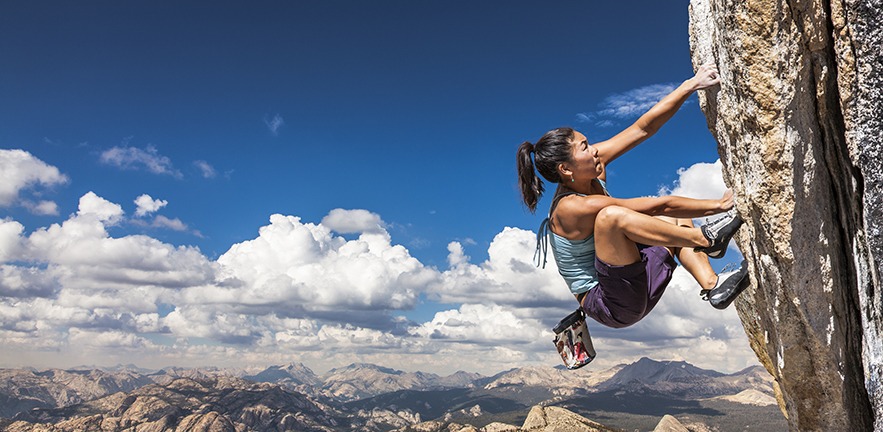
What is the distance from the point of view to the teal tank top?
7070 millimetres

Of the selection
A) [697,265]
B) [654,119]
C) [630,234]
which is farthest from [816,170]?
[654,119]

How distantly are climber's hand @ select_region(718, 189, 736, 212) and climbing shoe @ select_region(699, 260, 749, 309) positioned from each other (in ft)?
2.17

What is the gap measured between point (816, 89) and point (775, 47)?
509mm

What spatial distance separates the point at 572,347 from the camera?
27.3ft

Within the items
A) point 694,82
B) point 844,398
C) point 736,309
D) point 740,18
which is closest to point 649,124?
point 694,82

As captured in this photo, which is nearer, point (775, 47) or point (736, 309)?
point (775, 47)

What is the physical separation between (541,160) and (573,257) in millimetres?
1325

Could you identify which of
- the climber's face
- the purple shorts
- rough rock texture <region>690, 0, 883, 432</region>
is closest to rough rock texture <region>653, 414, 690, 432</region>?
the purple shorts

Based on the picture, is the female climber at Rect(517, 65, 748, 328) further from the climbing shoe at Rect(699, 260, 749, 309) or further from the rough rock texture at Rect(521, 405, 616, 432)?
the rough rock texture at Rect(521, 405, 616, 432)

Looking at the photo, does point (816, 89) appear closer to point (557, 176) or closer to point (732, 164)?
point (732, 164)

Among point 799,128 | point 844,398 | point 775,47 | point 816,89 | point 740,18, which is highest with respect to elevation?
point 740,18

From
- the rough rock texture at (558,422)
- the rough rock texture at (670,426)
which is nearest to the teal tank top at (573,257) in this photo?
the rough rock texture at (558,422)

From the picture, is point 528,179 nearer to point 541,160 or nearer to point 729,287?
point 541,160

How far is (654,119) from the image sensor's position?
23.0 feet
